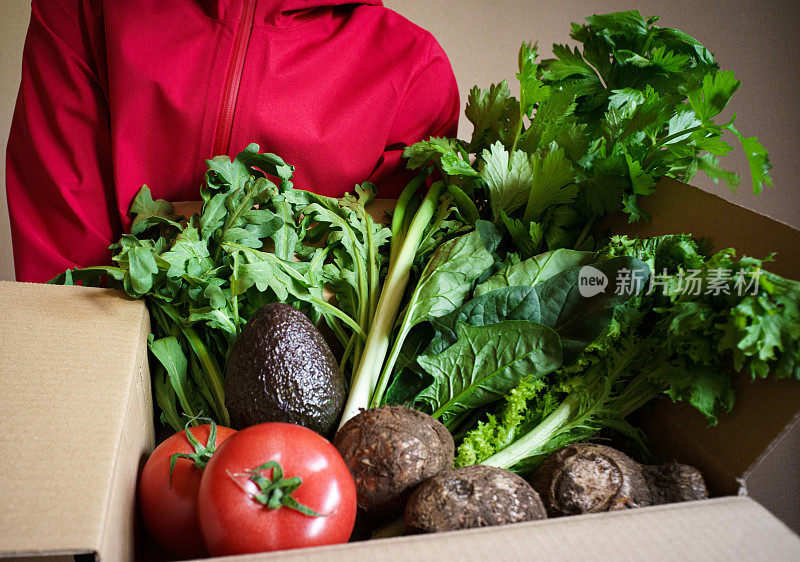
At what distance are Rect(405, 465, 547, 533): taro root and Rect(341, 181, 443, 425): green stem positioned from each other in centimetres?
20

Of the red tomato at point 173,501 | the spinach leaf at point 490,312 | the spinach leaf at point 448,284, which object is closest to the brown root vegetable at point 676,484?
the spinach leaf at point 490,312

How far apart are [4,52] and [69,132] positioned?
881mm

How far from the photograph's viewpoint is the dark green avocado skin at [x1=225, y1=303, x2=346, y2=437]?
0.71 meters

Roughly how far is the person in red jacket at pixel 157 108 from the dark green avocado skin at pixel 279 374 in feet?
1.43

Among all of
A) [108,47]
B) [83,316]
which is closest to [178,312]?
[83,316]

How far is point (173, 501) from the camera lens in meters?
0.64

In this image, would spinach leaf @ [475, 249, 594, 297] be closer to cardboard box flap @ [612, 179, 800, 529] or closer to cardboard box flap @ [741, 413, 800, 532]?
cardboard box flap @ [612, 179, 800, 529]

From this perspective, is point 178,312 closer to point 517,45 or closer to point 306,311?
point 306,311

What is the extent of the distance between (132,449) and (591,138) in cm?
92

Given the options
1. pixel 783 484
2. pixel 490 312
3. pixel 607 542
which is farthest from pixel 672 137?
pixel 783 484

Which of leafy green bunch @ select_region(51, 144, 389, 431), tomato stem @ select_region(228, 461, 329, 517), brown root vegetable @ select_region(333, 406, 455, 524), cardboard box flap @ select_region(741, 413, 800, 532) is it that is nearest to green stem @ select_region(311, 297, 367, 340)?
leafy green bunch @ select_region(51, 144, 389, 431)

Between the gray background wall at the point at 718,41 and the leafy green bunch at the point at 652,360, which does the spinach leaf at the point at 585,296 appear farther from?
the gray background wall at the point at 718,41

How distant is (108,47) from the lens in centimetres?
96

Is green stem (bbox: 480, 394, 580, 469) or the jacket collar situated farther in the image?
the jacket collar
